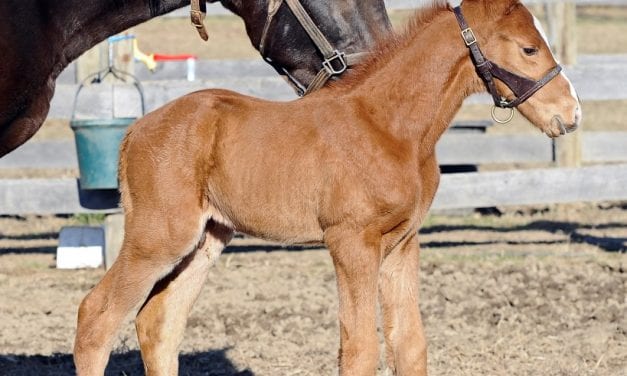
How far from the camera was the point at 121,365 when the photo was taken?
4938 mm

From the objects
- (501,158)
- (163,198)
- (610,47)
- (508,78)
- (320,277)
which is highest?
(508,78)

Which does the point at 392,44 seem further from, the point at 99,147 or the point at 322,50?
the point at 99,147

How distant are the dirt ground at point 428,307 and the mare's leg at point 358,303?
128 centimetres

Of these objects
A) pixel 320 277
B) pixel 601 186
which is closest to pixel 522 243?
pixel 601 186

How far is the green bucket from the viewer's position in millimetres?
6676

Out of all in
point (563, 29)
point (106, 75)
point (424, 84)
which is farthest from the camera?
point (563, 29)

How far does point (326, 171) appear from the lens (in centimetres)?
365

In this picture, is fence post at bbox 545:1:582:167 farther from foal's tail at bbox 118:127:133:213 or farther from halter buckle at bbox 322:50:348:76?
foal's tail at bbox 118:127:133:213

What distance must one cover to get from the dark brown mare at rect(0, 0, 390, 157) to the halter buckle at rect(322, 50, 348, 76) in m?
0.04

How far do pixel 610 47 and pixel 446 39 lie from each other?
17.7 metres

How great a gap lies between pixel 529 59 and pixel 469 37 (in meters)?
0.21

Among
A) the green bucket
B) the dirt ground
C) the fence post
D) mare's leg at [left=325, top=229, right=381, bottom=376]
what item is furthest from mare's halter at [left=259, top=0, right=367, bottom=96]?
the fence post

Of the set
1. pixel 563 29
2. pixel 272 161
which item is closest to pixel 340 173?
pixel 272 161

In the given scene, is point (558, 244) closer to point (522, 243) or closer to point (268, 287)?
point (522, 243)
